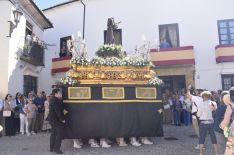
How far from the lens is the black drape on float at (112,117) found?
7.83 meters

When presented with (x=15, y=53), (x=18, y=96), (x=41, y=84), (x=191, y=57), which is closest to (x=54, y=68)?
(x=41, y=84)

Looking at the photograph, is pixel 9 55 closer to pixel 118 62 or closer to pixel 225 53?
pixel 118 62

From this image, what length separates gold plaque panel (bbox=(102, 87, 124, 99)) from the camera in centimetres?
807

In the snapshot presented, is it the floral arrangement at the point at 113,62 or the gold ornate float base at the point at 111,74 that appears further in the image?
the floral arrangement at the point at 113,62

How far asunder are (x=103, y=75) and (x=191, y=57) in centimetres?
886

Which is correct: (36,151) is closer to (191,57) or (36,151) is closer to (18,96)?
(18,96)

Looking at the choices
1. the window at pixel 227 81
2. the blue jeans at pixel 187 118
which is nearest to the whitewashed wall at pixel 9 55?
the blue jeans at pixel 187 118

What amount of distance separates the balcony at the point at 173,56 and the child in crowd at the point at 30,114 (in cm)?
813

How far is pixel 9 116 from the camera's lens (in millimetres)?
10414

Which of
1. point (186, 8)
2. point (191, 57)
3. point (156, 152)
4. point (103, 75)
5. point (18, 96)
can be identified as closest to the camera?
point (156, 152)

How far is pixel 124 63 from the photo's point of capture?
8531 millimetres

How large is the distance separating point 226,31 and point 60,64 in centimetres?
1131

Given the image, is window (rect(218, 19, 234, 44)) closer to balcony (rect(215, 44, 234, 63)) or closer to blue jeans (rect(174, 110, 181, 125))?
balcony (rect(215, 44, 234, 63))

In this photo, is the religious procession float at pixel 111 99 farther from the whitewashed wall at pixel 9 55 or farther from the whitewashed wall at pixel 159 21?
the whitewashed wall at pixel 159 21
